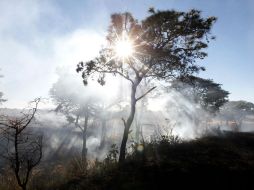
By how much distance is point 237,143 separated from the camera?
59.7ft

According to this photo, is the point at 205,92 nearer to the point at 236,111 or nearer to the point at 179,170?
the point at 179,170

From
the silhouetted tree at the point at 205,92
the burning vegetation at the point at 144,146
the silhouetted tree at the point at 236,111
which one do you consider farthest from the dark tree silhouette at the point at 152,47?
the silhouetted tree at the point at 236,111

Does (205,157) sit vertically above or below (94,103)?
below

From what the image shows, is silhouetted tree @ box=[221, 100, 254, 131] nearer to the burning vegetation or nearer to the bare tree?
the burning vegetation

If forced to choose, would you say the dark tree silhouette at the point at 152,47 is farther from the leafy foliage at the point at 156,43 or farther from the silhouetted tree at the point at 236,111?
the silhouetted tree at the point at 236,111

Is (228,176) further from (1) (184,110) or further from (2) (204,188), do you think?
(1) (184,110)

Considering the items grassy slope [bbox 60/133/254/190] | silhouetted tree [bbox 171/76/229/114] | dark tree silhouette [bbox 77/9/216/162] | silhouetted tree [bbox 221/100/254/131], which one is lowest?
grassy slope [bbox 60/133/254/190]

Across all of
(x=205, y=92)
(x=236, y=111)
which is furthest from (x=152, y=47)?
(x=236, y=111)

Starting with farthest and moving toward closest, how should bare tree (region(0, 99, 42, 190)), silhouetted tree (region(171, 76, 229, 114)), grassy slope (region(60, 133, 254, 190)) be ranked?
1. silhouetted tree (region(171, 76, 229, 114))
2. grassy slope (region(60, 133, 254, 190))
3. bare tree (region(0, 99, 42, 190))

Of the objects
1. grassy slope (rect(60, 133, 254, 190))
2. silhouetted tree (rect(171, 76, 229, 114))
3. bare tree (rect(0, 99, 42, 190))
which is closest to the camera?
bare tree (rect(0, 99, 42, 190))

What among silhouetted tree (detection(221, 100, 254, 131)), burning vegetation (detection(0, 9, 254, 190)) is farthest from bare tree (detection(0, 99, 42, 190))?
silhouetted tree (detection(221, 100, 254, 131))

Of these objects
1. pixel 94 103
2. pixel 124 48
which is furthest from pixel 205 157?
pixel 94 103

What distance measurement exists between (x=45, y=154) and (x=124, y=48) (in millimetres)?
26541

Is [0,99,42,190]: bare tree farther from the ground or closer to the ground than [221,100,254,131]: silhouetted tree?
closer to the ground
